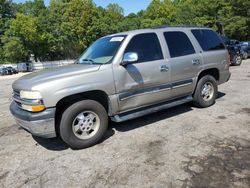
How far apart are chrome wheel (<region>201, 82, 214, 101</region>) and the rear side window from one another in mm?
866

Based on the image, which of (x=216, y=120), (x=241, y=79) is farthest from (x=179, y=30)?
(x=241, y=79)

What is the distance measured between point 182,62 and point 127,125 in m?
1.77

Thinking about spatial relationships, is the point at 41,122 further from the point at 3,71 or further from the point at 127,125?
the point at 3,71

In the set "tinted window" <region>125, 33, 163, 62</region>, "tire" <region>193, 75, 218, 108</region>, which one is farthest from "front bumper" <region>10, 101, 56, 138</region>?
"tire" <region>193, 75, 218, 108</region>

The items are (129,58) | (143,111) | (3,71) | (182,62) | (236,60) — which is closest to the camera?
(129,58)

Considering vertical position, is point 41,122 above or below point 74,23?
below

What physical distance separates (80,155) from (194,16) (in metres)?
38.1

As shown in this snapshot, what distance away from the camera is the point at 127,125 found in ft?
18.2

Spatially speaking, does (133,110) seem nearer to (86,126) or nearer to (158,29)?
(86,126)

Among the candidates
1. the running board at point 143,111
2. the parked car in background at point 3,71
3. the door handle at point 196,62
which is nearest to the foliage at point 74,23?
the parked car in background at point 3,71

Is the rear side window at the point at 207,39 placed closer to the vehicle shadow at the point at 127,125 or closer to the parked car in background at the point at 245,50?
the vehicle shadow at the point at 127,125

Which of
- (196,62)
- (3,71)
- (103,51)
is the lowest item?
(3,71)

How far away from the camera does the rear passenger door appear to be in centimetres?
552

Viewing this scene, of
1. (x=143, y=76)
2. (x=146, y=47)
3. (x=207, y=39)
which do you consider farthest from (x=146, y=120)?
(x=207, y=39)
